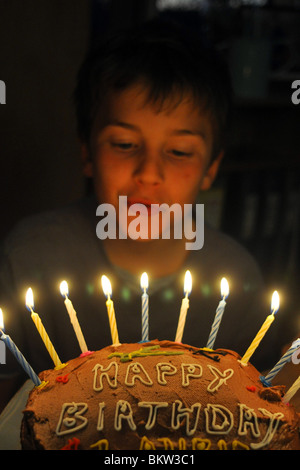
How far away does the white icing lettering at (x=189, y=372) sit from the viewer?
2.92 feet

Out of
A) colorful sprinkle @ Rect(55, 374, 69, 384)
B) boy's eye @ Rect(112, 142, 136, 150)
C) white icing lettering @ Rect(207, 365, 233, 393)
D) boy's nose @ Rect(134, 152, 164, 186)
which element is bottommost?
colorful sprinkle @ Rect(55, 374, 69, 384)

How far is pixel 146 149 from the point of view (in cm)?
130

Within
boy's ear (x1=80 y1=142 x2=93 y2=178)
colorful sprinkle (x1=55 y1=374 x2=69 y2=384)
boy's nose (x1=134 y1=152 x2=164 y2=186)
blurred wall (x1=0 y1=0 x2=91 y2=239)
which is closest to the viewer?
colorful sprinkle (x1=55 y1=374 x2=69 y2=384)

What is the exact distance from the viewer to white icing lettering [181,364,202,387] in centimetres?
89

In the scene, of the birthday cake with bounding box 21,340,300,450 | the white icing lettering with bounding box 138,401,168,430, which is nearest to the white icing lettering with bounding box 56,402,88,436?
the birthday cake with bounding box 21,340,300,450

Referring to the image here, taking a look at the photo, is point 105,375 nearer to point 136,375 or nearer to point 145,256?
point 136,375

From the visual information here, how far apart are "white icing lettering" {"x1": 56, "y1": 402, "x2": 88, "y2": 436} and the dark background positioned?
106 centimetres

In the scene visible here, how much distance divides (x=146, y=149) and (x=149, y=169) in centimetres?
6

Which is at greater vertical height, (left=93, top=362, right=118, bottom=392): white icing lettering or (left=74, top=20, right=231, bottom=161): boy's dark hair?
(left=74, top=20, right=231, bottom=161): boy's dark hair

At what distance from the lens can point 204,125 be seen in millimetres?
1373

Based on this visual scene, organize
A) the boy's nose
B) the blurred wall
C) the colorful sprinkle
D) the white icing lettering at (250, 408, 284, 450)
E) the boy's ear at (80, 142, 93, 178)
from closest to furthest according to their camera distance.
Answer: the white icing lettering at (250, 408, 284, 450) → the colorful sprinkle → the boy's nose → the boy's ear at (80, 142, 93, 178) → the blurred wall

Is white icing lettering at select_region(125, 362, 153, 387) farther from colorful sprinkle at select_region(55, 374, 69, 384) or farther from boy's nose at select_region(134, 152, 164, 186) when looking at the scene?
boy's nose at select_region(134, 152, 164, 186)
